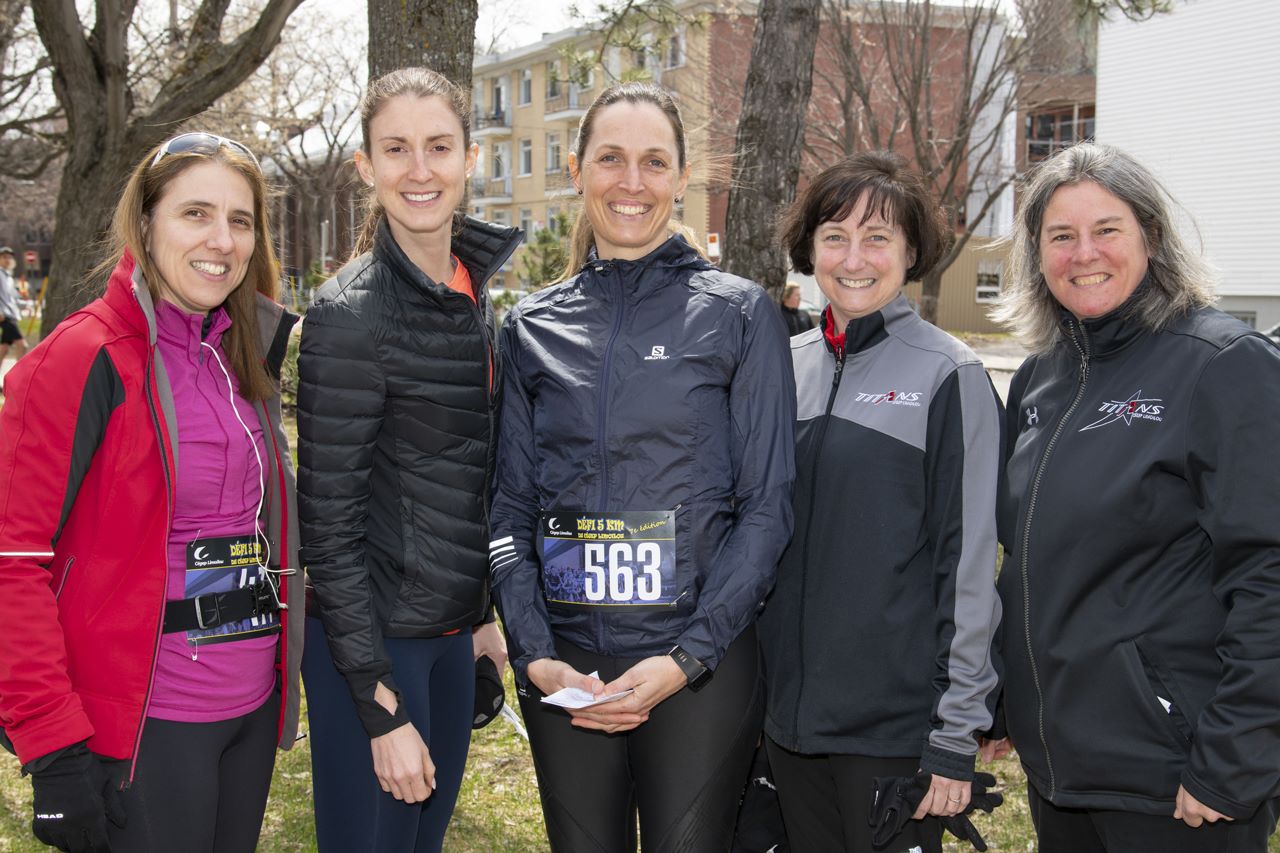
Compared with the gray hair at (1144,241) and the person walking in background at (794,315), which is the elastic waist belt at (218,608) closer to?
the gray hair at (1144,241)

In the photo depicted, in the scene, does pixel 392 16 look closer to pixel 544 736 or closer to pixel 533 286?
pixel 544 736

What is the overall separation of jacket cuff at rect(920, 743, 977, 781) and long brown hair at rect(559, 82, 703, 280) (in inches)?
57.9

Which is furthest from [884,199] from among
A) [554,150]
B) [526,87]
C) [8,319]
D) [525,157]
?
[526,87]

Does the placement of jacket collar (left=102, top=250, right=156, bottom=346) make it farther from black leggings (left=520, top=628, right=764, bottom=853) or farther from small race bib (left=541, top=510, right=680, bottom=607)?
black leggings (left=520, top=628, right=764, bottom=853)

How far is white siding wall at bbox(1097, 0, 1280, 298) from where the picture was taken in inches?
797

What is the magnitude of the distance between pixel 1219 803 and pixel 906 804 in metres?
0.68

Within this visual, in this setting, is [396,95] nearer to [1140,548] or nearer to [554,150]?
[1140,548]

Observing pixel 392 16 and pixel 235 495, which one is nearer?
pixel 235 495

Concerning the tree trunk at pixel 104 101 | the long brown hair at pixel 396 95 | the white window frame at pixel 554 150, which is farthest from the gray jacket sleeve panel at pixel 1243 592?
the white window frame at pixel 554 150

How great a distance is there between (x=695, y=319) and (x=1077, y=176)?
1.07 m

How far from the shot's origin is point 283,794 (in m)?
4.77

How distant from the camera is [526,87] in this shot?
4728 cm

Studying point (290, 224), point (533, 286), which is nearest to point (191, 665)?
point (533, 286)

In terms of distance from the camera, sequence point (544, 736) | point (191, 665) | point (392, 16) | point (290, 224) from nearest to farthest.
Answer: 1. point (191, 665)
2. point (544, 736)
3. point (392, 16)
4. point (290, 224)
